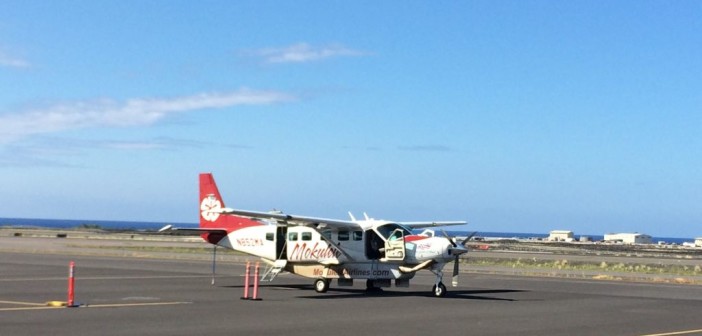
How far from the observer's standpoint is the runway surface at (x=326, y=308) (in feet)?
63.9

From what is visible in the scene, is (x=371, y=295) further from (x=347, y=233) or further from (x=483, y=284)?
(x=483, y=284)

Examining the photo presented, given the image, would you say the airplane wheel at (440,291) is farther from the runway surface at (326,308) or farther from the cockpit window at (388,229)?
the cockpit window at (388,229)

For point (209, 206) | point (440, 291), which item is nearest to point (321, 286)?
A: point (440, 291)

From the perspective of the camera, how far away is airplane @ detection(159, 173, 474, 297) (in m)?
30.1

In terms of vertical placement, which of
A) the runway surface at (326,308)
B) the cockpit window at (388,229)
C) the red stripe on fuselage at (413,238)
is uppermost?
the cockpit window at (388,229)

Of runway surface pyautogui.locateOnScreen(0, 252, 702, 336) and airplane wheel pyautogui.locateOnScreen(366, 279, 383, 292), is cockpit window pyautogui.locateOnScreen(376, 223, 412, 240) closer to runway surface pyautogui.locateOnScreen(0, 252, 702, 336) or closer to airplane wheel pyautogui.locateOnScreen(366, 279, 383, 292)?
airplane wheel pyautogui.locateOnScreen(366, 279, 383, 292)

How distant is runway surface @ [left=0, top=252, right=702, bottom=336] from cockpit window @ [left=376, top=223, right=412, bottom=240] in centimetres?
193

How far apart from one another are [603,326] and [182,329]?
927 cm

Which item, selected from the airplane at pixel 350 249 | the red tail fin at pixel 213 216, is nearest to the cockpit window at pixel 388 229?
the airplane at pixel 350 249

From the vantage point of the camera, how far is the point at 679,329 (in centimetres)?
2086

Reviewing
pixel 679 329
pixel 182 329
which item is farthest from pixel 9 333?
pixel 679 329

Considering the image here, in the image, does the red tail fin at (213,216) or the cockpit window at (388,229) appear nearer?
the cockpit window at (388,229)

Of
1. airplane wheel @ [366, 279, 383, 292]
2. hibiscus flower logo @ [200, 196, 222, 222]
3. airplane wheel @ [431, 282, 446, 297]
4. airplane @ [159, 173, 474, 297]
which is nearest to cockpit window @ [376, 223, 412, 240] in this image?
airplane @ [159, 173, 474, 297]

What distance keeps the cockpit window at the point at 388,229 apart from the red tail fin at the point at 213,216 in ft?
16.6
